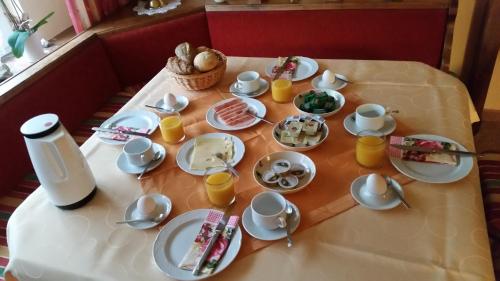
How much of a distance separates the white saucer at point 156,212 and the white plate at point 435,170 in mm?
614

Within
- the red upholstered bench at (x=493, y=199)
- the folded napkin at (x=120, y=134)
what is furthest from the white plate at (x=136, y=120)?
the red upholstered bench at (x=493, y=199)

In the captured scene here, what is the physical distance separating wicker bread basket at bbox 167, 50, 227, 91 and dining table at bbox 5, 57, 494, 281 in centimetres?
26

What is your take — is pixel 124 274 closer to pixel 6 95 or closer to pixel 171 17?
pixel 6 95

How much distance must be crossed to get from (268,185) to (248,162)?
5.0 inches

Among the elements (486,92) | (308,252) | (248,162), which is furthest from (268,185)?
(486,92)

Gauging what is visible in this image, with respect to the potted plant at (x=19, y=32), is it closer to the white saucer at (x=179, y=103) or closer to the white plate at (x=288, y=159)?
the white saucer at (x=179, y=103)

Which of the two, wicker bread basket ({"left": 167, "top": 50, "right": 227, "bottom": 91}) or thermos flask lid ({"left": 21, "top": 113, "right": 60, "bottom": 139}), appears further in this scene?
wicker bread basket ({"left": 167, "top": 50, "right": 227, "bottom": 91})

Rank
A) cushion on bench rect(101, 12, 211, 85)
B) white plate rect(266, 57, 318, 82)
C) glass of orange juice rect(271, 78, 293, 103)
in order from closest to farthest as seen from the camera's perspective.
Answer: glass of orange juice rect(271, 78, 293, 103), white plate rect(266, 57, 318, 82), cushion on bench rect(101, 12, 211, 85)

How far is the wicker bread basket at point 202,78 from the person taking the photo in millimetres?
1470

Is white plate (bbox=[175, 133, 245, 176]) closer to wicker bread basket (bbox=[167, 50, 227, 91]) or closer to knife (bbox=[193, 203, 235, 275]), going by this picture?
knife (bbox=[193, 203, 235, 275])

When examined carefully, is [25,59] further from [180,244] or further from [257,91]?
[180,244]

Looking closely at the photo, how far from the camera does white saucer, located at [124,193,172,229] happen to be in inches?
37.8

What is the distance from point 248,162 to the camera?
1.13m

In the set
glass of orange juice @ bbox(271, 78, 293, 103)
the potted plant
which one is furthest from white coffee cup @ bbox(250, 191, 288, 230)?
Result: the potted plant
